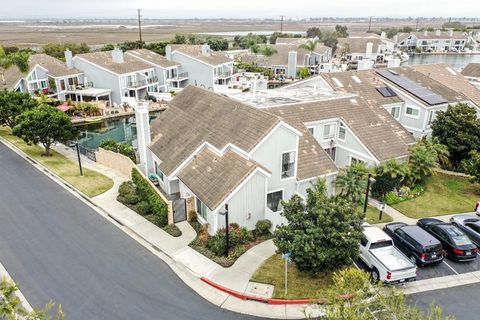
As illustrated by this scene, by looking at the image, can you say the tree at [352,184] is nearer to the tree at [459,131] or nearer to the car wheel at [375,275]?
the car wheel at [375,275]

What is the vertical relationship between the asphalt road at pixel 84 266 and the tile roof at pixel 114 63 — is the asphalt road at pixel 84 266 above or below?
below

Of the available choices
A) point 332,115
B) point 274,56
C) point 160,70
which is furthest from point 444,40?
point 332,115

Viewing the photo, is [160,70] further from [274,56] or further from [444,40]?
[444,40]

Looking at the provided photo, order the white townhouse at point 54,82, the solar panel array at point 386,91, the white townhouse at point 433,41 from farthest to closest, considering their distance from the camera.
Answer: the white townhouse at point 433,41 < the white townhouse at point 54,82 < the solar panel array at point 386,91

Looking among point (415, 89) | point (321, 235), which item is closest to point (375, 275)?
point (321, 235)

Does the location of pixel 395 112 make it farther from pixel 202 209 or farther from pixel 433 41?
pixel 433 41

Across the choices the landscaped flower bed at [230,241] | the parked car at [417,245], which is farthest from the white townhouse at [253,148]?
the parked car at [417,245]
